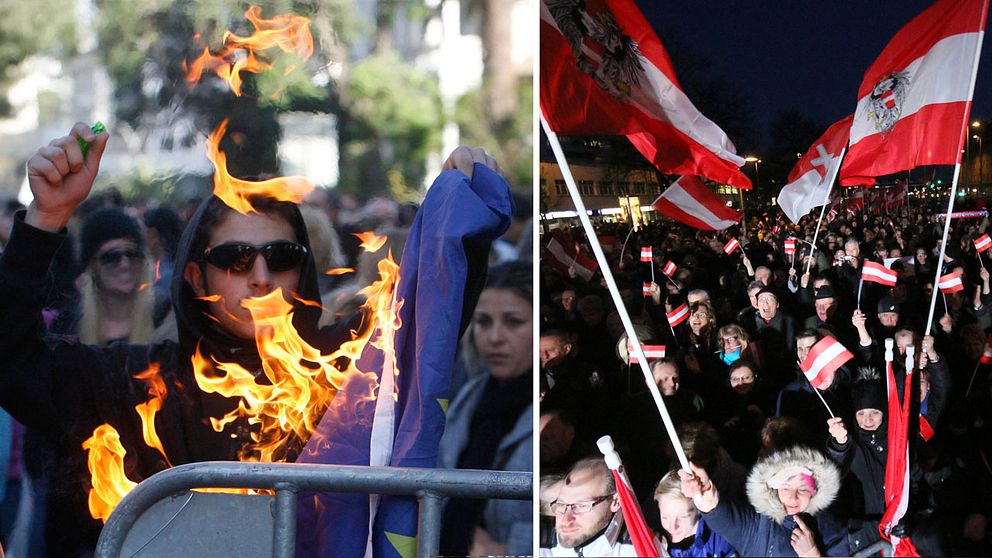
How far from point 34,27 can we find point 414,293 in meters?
1.41

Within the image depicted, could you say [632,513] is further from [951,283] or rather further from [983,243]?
[983,243]

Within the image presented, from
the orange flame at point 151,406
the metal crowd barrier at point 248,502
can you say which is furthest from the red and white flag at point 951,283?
the orange flame at point 151,406

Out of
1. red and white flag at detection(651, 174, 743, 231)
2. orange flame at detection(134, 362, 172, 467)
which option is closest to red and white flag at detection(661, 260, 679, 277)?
red and white flag at detection(651, 174, 743, 231)

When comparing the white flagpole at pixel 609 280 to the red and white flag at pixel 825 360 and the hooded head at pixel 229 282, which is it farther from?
the hooded head at pixel 229 282

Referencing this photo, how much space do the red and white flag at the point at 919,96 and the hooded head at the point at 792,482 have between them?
2.70 feet

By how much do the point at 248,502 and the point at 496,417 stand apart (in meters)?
0.75

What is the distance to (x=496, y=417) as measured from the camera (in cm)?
261

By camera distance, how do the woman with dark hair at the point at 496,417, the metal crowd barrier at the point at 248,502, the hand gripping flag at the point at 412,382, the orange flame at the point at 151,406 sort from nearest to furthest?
the metal crowd barrier at the point at 248,502 → the hand gripping flag at the point at 412,382 → the woman with dark hair at the point at 496,417 → the orange flame at the point at 151,406

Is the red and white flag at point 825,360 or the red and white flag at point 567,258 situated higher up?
the red and white flag at point 567,258

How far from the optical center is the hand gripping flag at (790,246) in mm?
2762

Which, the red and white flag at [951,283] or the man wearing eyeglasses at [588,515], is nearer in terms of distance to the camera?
the red and white flag at [951,283]

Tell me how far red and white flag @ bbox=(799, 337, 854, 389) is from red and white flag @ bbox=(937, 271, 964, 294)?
326mm

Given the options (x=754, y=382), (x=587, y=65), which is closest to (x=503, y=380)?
(x=754, y=382)

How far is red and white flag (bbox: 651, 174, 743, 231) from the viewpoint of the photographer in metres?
2.76
